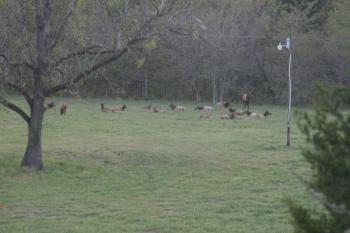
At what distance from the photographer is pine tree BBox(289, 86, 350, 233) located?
3059 millimetres

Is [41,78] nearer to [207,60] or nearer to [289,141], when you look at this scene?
[289,141]

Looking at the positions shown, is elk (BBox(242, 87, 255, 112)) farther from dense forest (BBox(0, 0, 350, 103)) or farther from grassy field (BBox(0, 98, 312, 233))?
grassy field (BBox(0, 98, 312, 233))

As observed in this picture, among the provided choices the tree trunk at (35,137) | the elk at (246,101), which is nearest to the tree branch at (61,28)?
the tree trunk at (35,137)

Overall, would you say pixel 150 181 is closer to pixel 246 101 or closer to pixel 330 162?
pixel 330 162

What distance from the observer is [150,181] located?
1364 cm

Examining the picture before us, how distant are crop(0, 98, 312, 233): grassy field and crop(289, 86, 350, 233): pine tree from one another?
126cm

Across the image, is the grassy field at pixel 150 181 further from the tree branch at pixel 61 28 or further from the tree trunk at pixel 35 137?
the tree branch at pixel 61 28

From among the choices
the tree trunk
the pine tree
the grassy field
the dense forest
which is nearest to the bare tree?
the tree trunk

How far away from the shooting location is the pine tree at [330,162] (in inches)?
120

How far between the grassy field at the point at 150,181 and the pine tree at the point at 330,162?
1.26m

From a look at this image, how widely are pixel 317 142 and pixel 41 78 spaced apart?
12.4m

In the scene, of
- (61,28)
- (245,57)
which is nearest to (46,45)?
(61,28)

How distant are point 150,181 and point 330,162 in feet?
35.1

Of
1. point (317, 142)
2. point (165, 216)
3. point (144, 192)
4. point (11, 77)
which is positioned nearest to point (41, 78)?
point (11, 77)
